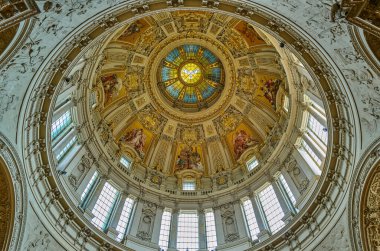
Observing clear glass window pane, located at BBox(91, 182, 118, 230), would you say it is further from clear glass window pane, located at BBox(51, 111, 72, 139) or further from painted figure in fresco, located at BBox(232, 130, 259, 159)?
painted figure in fresco, located at BBox(232, 130, 259, 159)

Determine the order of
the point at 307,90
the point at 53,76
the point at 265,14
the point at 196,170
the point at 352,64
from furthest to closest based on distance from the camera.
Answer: the point at 196,170
the point at 307,90
the point at 53,76
the point at 265,14
the point at 352,64

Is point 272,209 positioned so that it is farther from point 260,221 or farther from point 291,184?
point 291,184

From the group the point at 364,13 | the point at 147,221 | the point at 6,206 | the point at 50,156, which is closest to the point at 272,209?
the point at 147,221

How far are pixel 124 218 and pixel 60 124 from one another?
8036 mm

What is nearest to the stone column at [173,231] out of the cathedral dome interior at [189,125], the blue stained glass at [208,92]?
the cathedral dome interior at [189,125]

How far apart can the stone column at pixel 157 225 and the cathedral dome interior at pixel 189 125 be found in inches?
6.3

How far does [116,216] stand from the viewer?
2422cm

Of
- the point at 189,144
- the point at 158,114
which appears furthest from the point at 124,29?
the point at 189,144

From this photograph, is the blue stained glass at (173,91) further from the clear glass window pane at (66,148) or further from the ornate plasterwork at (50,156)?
the ornate plasterwork at (50,156)

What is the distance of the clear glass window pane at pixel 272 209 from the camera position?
75.4 ft

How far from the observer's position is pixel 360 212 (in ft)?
49.9

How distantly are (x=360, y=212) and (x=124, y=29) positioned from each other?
68.3ft

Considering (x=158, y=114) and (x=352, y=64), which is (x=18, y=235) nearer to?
(x=352, y=64)

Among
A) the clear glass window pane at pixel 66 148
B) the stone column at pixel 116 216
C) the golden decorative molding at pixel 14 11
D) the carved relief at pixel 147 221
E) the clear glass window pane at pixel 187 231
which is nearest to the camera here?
the golden decorative molding at pixel 14 11
